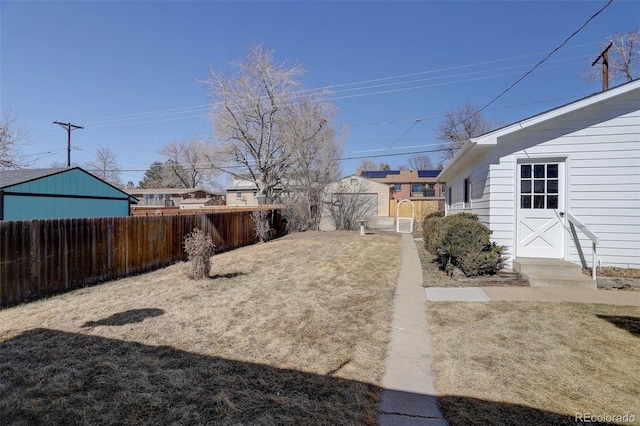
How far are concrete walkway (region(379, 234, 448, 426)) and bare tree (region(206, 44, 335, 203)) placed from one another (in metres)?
18.6

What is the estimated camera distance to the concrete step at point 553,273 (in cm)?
633

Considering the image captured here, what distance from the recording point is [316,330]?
430 centimetres

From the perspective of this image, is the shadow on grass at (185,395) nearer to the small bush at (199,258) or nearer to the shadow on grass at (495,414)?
the shadow on grass at (495,414)

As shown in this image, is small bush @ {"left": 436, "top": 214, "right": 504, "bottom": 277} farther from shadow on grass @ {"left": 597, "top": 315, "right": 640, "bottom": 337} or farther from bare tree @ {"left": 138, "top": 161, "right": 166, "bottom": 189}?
bare tree @ {"left": 138, "top": 161, "right": 166, "bottom": 189}

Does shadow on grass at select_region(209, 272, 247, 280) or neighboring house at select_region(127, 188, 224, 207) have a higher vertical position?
neighboring house at select_region(127, 188, 224, 207)

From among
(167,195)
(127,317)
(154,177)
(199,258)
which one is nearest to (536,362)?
(127,317)

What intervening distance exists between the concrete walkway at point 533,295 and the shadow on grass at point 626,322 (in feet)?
2.75

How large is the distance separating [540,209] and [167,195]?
46591 mm

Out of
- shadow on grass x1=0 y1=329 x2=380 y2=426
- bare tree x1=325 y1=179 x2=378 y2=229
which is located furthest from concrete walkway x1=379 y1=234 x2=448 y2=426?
bare tree x1=325 y1=179 x2=378 y2=229

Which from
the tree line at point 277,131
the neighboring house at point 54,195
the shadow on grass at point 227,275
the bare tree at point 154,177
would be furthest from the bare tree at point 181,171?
the shadow on grass at point 227,275

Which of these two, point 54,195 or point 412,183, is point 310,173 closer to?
point 54,195

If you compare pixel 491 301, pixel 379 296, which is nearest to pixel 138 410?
pixel 379 296

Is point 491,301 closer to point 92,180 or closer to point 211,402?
point 211,402

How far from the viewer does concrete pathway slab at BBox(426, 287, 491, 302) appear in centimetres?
573
